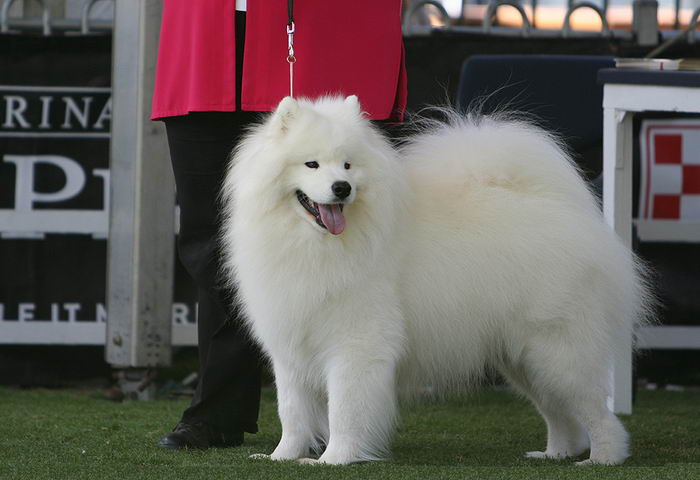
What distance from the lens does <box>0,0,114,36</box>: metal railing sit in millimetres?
6219

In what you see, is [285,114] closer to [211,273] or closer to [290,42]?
[290,42]

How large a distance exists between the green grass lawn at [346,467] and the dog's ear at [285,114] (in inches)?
43.2

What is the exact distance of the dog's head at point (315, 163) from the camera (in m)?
3.62

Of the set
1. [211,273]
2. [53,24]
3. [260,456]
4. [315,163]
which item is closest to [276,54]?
[315,163]

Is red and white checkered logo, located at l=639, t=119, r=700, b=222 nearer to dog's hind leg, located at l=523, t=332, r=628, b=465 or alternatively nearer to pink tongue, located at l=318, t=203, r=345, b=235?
dog's hind leg, located at l=523, t=332, r=628, b=465

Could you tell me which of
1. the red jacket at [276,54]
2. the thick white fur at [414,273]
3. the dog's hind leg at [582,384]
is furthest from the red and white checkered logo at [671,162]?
the red jacket at [276,54]

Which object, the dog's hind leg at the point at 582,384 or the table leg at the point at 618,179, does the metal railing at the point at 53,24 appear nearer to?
the table leg at the point at 618,179

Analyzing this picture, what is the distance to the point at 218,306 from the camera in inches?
168

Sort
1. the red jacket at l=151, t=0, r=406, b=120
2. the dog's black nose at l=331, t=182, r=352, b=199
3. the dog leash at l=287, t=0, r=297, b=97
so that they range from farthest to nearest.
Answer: the red jacket at l=151, t=0, r=406, b=120, the dog leash at l=287, t=0, r=297, b=97, the dog's black nose at l=331, t=182, r=352, b=199

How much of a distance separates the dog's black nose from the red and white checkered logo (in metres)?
2.91

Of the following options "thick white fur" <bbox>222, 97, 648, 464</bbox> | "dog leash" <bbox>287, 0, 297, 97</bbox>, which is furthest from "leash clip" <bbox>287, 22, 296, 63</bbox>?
"thick white fur" <bbox>222, 97, 648, 464</bbox>

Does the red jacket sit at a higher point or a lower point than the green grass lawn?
higher

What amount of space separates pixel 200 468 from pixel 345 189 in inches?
40.0

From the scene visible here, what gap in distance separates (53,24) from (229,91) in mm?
2672
